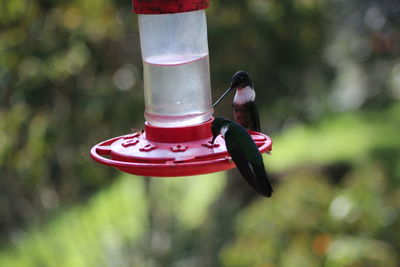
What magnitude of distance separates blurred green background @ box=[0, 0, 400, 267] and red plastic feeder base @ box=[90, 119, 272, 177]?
11.2ft

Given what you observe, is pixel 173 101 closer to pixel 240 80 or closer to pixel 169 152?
pixel 169 152

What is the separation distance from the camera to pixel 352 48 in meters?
13.5

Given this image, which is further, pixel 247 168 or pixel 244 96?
pixel 244 96

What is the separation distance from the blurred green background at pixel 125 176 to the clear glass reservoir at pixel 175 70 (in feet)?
10.2

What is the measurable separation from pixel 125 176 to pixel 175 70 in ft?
19.5

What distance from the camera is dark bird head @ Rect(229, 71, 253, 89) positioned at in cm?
363

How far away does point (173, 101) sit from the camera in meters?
3.22

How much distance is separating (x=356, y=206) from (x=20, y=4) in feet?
12.4

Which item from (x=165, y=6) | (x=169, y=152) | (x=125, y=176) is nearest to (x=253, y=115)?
(x=169, y=152)

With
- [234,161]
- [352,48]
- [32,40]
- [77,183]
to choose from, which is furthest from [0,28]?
[352,48]

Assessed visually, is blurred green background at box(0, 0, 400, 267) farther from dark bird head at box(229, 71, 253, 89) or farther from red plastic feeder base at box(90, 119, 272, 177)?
red plastic feeder base at box(90, 119, 272, 177)

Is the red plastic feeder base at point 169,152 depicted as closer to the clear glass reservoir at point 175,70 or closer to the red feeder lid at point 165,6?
the clear glass reservoir at point 175,70

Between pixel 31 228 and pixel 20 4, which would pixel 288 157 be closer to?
pixel 31 228

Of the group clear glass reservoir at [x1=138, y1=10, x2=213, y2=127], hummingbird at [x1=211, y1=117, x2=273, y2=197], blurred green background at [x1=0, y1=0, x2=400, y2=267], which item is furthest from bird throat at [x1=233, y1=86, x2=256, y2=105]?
blurred green background at [x1=0, y1=0, x2=400, y2=267]
